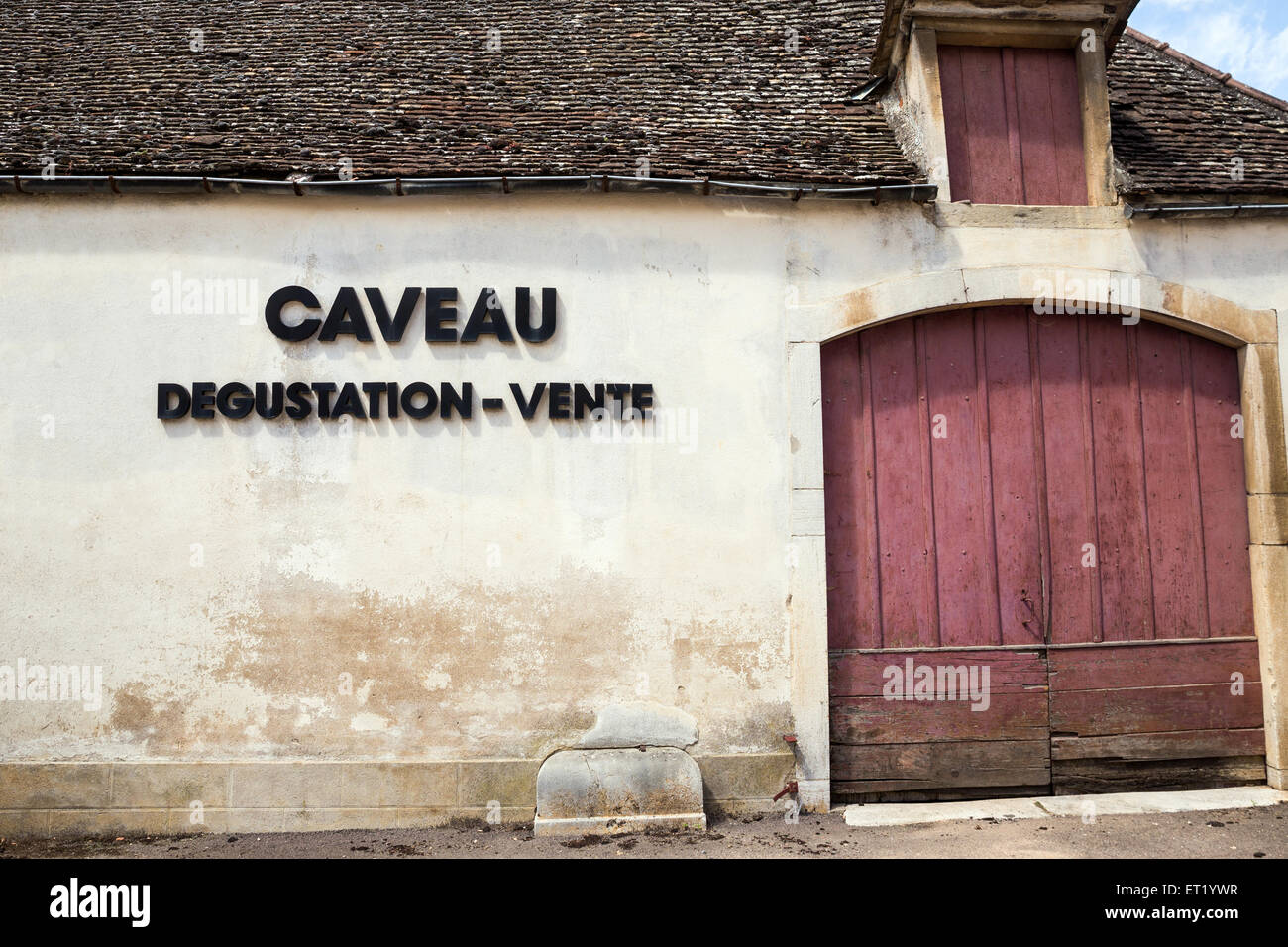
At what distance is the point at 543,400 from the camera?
545 cm

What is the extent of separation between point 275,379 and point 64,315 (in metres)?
1.40

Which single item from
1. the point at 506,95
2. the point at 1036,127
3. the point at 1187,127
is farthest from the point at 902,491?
the point at 506,95

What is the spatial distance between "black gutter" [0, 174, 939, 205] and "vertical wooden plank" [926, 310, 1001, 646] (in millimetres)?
1048

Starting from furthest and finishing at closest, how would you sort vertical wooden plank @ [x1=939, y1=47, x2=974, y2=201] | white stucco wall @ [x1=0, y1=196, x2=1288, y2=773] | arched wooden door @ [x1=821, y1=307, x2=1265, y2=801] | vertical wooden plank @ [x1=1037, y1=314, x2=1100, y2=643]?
vertical wooden plank @ [x1=939, y1=47, x2=974, y2=201] → vertical wooden plank @ [x1=1037, y1=314, x2=1100, y2=643] → arched wooden door @ [x1=821, y1=307, x2=1265, y2=801] → white stucco wall @ [x1=0, y1=196, x2=1288, y2=773]

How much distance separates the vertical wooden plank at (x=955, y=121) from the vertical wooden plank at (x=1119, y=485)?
4.20 feet

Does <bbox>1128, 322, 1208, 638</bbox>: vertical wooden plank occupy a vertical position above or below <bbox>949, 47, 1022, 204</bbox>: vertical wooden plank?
below

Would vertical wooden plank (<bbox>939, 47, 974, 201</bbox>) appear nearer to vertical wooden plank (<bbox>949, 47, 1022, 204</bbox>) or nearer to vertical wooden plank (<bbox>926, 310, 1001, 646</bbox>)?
vertical wooden plank (<bbox>949, 47, 1022, 204</bbox>)

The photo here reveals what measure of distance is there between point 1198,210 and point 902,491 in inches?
107

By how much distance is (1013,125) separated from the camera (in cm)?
595

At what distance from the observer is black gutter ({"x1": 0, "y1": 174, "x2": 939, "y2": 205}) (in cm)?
530

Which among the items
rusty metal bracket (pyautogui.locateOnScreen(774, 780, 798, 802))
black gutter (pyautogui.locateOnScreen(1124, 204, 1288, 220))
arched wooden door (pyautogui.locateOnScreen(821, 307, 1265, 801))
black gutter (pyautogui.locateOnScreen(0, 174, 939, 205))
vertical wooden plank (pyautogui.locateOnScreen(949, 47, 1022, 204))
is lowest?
rusty metal bracket (pyautogui.locateOnScreen(774, 780, 798, 802))

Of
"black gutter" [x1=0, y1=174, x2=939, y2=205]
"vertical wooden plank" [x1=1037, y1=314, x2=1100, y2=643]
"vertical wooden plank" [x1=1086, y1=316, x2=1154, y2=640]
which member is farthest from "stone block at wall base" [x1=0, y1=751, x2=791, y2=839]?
"black gutter" [x1=0, y1=174, x2=939, y2=205]

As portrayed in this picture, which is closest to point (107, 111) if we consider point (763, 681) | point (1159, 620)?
point (763, 681)

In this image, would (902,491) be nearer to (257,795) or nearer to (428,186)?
(428,186)
